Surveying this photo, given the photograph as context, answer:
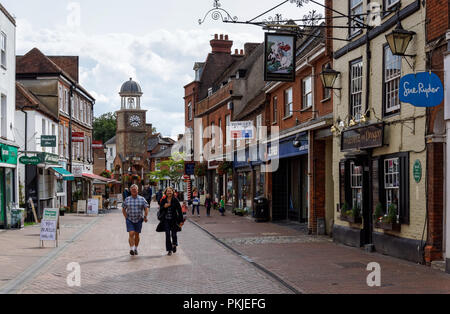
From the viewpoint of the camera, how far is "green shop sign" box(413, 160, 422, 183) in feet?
43.6

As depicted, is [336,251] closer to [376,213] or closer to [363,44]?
[376,213]

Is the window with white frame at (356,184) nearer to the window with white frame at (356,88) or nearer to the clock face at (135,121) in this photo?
the window with white frame at (356,88)

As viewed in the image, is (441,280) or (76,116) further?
(76,116)

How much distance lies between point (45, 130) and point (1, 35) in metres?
10.9

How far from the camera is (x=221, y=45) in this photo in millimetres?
53625

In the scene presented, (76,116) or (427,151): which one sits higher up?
(76,116)

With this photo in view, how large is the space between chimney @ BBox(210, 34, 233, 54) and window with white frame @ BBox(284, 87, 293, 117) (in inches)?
1116

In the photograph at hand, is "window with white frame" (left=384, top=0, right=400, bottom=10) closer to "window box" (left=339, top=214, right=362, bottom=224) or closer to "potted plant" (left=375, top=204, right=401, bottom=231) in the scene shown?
"potted plant" (left=375, top=204, right=401, bottom=231)

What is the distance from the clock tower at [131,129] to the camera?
294ft

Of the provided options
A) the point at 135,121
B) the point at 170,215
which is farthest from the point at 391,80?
the point at 135,121

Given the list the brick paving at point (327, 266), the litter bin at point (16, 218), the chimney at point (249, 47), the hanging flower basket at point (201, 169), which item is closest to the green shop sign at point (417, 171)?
the brick paving at point (327, 266)

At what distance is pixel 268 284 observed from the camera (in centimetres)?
1047

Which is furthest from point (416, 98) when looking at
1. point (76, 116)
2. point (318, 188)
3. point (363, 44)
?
point (76, 116)

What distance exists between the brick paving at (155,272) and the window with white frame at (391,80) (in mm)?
5363
